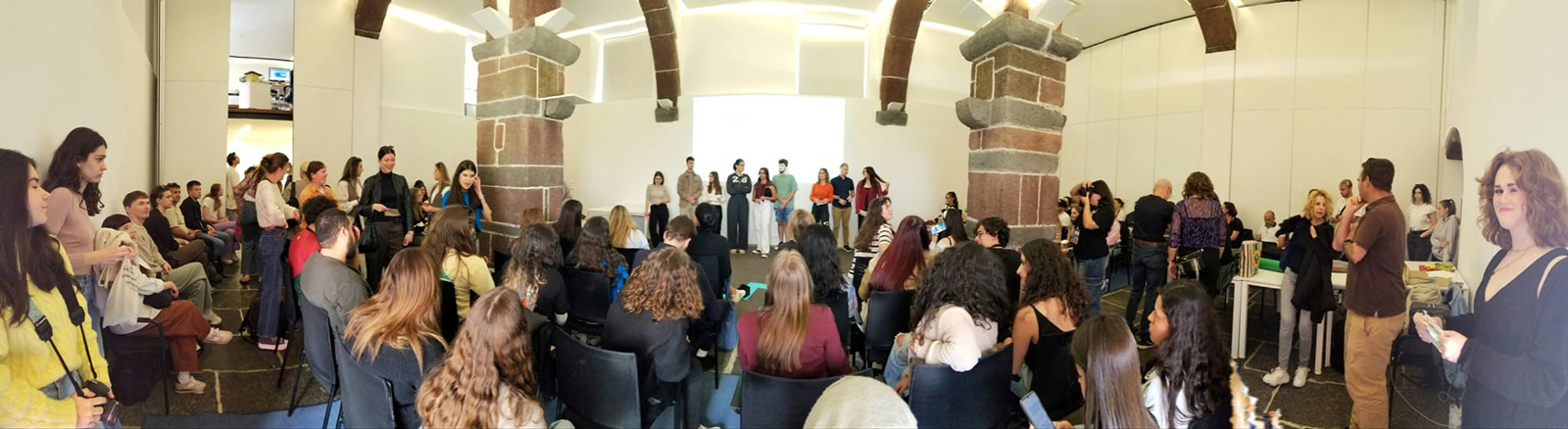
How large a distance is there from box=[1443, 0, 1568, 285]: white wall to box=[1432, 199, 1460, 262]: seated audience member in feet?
9.70

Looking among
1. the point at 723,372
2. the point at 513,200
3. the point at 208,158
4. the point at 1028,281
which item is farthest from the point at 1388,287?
the point at 208,158

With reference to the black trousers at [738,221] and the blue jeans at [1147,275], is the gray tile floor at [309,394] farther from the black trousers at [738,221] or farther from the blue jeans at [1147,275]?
the black trousers at [738,221]

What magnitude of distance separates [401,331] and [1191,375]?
2441 millimetres

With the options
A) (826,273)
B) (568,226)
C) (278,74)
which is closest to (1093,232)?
(826,273)

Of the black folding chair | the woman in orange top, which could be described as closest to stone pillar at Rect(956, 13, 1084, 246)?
the black folding chair

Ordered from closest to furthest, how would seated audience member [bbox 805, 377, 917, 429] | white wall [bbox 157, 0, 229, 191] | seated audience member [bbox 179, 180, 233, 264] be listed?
seated audience member [bbox 805, 377, 917, 429] < seated audience member [bbox 179, 180, 233, 264] < white wall [bbox 157, 0, 229, 191]

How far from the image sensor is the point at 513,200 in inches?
215

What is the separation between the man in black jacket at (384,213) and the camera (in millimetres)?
4875

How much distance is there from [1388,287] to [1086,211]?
218 centimetres

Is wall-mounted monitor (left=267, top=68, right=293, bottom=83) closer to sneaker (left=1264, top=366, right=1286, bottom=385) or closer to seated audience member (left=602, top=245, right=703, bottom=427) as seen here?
seated audience member (left=602, top=245, right=703, bottom=427)

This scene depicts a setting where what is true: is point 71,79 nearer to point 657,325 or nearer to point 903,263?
point 657,325

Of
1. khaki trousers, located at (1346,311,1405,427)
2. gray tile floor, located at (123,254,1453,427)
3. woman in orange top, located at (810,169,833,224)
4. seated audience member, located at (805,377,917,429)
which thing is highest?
woman in orange top, located at (810,169,833,224)

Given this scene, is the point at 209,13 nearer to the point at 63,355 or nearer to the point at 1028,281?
the point at 63,355

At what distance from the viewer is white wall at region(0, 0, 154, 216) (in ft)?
7.77
